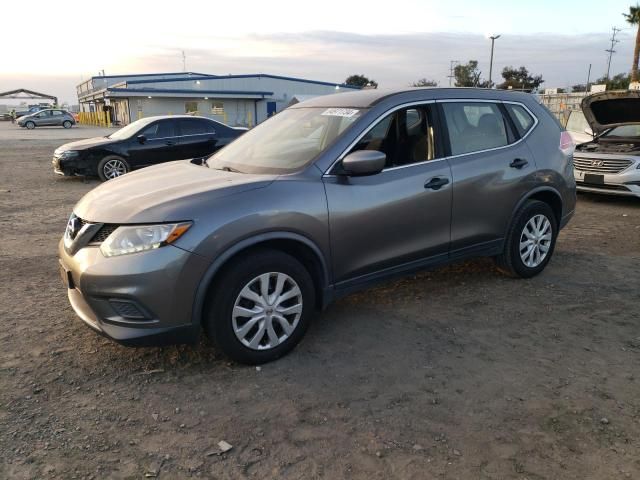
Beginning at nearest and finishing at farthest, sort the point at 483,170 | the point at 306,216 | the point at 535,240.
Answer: the point at 306,216, the point at 483,170, the point at 535,240

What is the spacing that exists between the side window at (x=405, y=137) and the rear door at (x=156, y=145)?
8.33 meters

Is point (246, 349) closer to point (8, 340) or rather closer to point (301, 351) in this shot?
point (301, 351)

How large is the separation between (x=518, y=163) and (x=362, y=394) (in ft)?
8.71

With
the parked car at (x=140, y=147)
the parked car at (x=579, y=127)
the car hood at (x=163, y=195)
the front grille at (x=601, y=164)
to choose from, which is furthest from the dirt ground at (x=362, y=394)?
the parked car at (x=579, y=127)

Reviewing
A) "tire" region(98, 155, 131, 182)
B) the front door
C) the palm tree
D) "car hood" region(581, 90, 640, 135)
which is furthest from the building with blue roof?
the front door

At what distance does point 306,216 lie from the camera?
3311 mm

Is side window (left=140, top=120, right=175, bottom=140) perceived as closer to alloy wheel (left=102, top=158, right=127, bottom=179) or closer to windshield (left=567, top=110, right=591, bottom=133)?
alloy wheel (left=102, top=158, right=127, bottom=179)

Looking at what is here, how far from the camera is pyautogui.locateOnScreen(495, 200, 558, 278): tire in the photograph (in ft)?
15.4

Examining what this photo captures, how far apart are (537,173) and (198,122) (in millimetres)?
8797

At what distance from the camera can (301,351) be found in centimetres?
355

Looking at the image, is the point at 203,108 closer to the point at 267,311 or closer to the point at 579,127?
the point at 579,127

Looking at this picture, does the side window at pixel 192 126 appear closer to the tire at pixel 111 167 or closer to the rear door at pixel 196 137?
the rear door at pixel 196 137

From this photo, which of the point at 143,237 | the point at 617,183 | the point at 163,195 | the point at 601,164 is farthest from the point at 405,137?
the point at 601,164

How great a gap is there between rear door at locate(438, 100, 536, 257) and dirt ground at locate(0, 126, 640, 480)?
1.97 feet
